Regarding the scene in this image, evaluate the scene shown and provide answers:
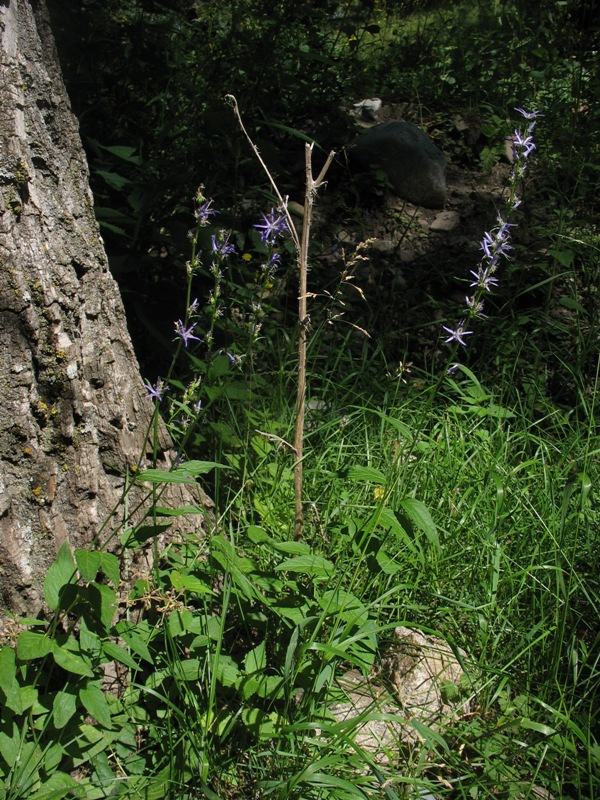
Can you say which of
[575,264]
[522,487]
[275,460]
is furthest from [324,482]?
[575,264]

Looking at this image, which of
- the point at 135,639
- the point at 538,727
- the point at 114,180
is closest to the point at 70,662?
the point at 135,639

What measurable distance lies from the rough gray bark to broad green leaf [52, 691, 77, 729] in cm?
28

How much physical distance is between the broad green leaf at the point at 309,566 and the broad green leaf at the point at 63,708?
51cm

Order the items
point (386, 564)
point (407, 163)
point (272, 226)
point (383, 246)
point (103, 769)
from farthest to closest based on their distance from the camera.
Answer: point (407, 163), point (383, 246), point (272, 226), point (386, 564), point (103, 769)

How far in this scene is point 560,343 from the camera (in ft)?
11.8

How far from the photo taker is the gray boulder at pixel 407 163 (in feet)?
15.5

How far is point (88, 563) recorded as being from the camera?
1570 mm

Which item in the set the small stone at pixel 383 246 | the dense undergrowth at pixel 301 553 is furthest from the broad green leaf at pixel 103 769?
the small stone at pixel 383 246

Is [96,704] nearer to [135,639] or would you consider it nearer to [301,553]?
[135,639]

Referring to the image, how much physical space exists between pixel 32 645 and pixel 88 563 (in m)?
0.21

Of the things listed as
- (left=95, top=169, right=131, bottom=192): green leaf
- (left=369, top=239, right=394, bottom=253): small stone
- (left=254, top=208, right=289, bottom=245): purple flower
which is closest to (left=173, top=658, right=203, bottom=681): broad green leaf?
(left=254, top=208, right=289, bottom=245): purple flower

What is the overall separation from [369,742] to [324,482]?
87 centimetres

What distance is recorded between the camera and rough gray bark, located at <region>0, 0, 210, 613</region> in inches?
70.4

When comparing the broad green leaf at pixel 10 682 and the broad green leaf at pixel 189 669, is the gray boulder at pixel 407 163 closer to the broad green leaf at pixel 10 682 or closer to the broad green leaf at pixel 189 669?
the broad green leaf at pixel 189 669
